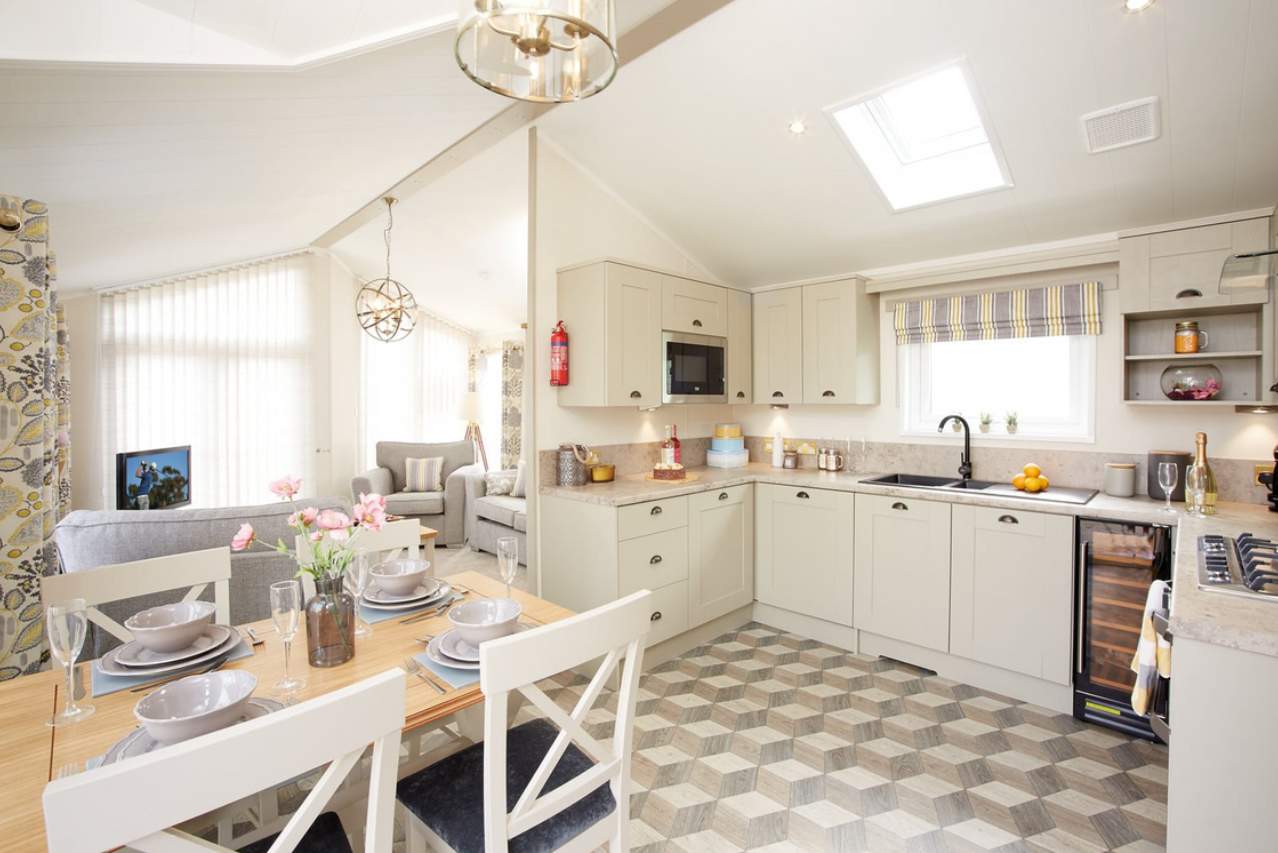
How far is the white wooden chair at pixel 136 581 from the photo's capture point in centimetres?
165

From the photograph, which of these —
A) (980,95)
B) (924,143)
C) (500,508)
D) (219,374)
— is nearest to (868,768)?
(980,95)

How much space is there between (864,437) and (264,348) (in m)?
5.77

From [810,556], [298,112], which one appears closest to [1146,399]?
[810,556]

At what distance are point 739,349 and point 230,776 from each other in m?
3.66

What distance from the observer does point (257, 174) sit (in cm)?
316

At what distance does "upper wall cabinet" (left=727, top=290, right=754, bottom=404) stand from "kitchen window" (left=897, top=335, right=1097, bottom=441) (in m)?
0.98

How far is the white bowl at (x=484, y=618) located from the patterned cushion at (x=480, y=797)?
32cm

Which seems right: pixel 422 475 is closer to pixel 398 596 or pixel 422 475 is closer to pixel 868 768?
pixel 398 596

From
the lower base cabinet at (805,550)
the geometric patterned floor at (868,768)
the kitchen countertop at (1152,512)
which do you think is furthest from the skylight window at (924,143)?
the geometric patterned floor at (868,768)

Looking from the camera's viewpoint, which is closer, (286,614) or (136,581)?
(286,614)

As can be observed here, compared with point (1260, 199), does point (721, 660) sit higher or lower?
lower

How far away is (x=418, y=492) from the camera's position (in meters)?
6.22

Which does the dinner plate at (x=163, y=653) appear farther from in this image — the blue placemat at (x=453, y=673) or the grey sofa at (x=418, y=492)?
the grey sofa at (x=418, y=492)

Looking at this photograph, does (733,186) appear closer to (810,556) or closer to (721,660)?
(810,556)
